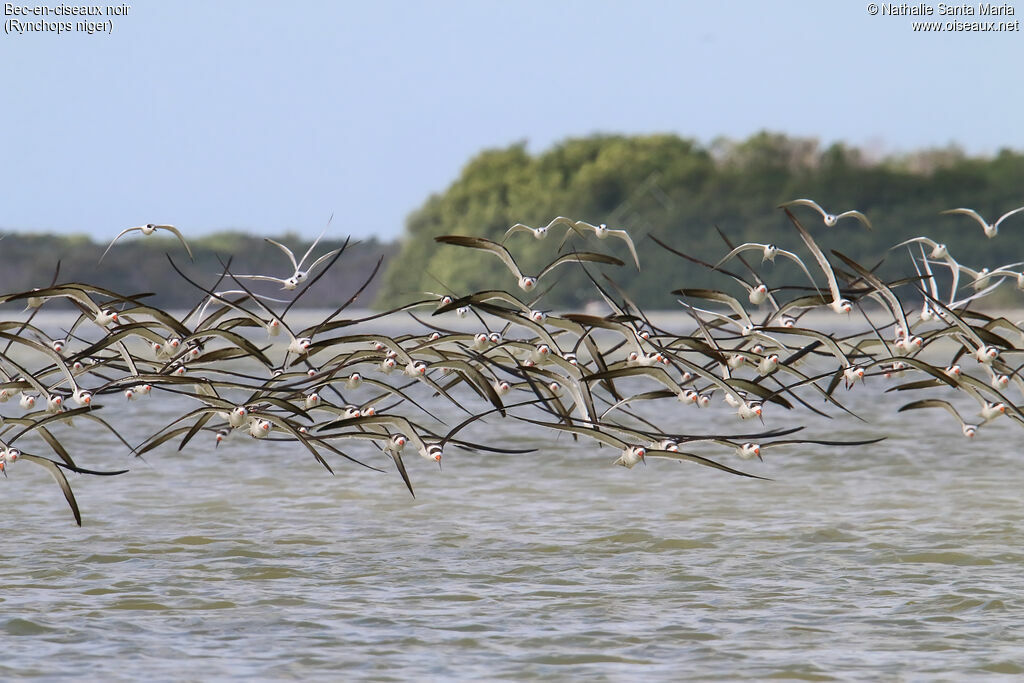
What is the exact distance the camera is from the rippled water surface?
41.3 feet

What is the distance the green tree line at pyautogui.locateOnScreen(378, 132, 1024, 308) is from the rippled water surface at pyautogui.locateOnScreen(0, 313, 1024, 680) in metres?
50.3

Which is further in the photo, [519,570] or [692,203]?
[692,203]

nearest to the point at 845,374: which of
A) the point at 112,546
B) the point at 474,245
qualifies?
the point at 474,245

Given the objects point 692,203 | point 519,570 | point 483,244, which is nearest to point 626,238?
point 483,244

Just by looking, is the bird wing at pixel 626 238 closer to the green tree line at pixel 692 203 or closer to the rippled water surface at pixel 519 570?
the rippled water surface at pixel 519 570

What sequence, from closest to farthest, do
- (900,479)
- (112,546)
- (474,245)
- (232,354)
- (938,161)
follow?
(474,245) < (232,354) < (112,546) < (900,479) < (938,161)

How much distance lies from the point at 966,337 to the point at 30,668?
357 inches

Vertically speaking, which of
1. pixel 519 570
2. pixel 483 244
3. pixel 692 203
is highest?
pixel 692 203

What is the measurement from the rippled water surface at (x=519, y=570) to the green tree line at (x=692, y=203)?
165 ft

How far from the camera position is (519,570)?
16062 mm

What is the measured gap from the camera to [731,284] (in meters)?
77.9

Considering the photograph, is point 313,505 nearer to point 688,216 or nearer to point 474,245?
point 474,245

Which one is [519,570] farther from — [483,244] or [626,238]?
[483,244]

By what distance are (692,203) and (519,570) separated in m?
63.4
